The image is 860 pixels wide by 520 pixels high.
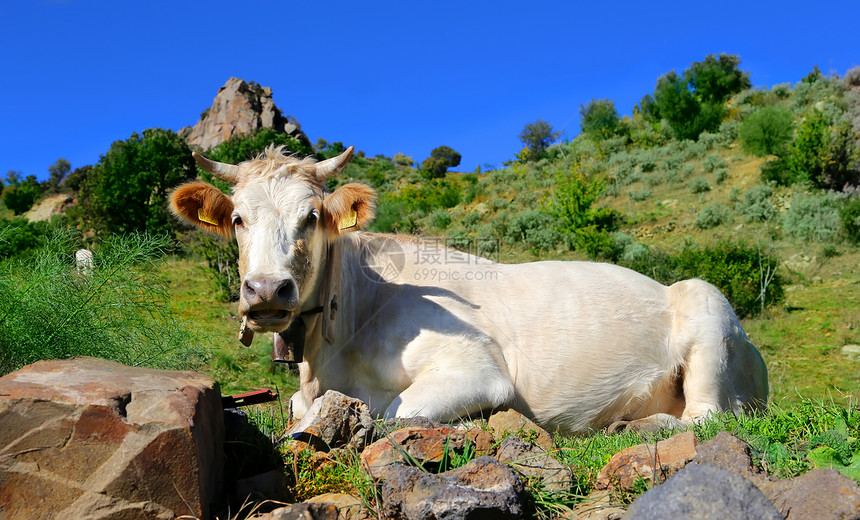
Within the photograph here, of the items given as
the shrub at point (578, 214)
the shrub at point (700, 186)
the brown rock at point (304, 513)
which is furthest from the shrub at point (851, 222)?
the brown rock at point (304, 513)

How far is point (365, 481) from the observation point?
2814mm

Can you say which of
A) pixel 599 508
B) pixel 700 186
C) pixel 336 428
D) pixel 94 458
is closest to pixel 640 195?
pixel 700 186

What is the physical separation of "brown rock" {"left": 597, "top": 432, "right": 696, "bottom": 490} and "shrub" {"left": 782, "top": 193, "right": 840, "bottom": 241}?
17891 millimetres

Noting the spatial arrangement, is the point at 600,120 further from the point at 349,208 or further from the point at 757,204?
the point at 349,208

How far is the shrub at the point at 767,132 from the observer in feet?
87.8

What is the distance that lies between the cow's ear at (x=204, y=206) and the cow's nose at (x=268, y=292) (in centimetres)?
109

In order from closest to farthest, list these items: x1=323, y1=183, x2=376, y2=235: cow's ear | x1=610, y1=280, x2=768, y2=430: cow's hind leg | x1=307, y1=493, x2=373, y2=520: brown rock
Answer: x1=307, y1=493, x2=373, y2=520: brown rock, x1=323, y1=183, x2=376, y2=235: cow's ear, x1=610, y1=280, x2=768, y2=430: cow's hind leg

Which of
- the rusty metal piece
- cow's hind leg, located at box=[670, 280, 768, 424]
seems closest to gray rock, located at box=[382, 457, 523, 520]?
the rusty metal piece

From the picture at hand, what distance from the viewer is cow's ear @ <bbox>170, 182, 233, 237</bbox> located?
463 centimetres

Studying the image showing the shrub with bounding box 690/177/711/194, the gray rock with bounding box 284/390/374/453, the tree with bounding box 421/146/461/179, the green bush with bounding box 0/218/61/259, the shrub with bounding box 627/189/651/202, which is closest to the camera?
the gray rock with bounding box 284/390/374/453

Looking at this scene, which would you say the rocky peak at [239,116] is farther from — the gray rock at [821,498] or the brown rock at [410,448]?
the gray rock at [821,498]

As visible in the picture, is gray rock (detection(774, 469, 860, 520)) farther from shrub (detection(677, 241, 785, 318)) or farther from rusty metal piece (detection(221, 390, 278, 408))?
shrub (detection(677, 241, 785, 318))

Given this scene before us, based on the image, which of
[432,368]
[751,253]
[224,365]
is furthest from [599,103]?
[432,368]

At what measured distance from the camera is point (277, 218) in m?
4.19
